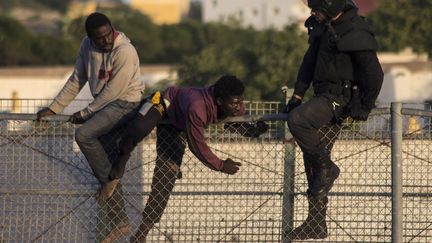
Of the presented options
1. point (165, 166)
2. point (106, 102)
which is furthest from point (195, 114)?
point (106, 102)

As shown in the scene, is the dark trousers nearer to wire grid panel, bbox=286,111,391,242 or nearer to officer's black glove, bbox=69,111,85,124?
wire grid panel, bbox=286,111,391,242

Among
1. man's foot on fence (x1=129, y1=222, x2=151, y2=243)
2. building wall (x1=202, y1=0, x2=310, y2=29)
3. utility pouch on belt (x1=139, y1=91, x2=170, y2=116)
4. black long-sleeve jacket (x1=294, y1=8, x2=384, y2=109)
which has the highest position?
building wall (x1=202, y1=0, x2=310, y2=29)

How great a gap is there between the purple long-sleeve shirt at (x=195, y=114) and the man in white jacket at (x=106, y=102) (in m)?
0.40

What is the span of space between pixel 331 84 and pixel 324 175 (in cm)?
77

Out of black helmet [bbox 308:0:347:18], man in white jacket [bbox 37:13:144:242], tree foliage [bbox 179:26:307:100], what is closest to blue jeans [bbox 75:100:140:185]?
man in white jacket [bbox 37:13:144:242]

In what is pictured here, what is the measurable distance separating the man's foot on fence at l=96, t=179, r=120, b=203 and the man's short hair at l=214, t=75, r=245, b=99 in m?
1.25

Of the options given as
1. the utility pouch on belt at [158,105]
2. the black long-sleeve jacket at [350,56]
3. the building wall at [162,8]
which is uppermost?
the building wall at [162,8]

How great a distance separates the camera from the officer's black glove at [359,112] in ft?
31.5

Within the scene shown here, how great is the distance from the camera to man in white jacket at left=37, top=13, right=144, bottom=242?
33.0 feet

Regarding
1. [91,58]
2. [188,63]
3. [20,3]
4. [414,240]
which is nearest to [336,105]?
[414,240]

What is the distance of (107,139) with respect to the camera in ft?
33.9

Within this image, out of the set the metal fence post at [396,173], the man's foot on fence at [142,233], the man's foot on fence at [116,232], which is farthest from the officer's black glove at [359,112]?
the man's foot on fence at [116,232]

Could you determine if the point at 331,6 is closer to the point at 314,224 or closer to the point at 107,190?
the point at 314,224

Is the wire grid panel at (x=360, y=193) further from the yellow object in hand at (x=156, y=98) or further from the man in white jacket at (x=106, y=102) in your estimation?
the man in white jacket at (x=106, y=102)
